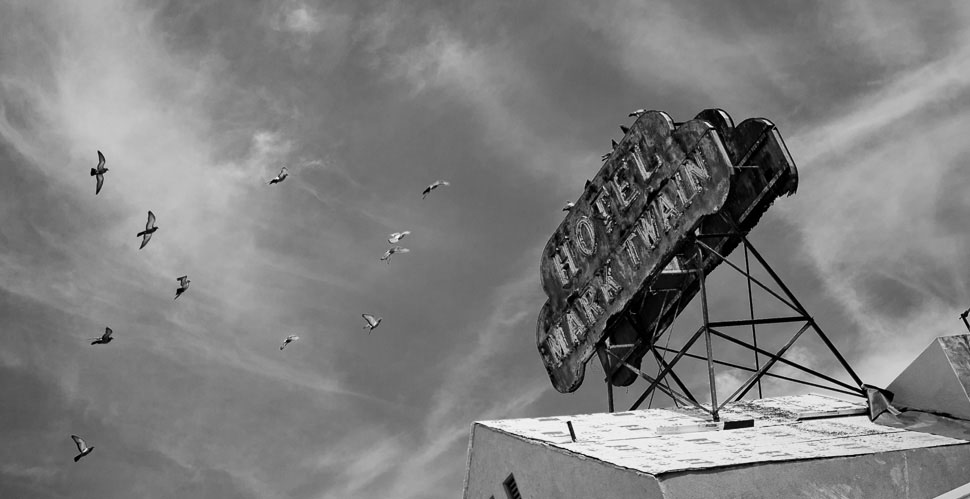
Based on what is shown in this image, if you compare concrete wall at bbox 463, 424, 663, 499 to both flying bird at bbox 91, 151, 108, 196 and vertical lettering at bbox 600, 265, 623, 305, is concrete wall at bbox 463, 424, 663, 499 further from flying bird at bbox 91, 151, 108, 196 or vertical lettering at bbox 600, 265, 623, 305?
flying bird at bbox 91, 151, 108, 196

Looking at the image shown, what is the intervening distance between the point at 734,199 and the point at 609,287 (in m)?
3.47

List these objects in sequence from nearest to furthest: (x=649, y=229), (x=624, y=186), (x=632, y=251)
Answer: (x=649, y=229) → (x=632, y=251) → (x=624, y=186)

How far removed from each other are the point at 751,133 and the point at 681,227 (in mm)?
2536

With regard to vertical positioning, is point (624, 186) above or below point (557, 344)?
above

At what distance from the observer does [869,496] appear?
1551 cm

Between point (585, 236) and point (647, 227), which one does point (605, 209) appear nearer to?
point (585, 236)

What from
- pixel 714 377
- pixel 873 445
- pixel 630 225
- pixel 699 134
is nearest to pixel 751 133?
pixel 699 134

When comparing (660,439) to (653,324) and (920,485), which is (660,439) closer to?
(920,485)

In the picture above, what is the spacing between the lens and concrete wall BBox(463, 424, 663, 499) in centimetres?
1418

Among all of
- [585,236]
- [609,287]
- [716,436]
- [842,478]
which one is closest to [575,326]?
[609,287]

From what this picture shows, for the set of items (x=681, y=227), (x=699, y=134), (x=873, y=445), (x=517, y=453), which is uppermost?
(x=699, y=134)

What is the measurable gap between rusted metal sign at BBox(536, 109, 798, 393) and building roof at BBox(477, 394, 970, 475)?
309 cm

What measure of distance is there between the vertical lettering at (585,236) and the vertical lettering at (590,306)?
92 cm

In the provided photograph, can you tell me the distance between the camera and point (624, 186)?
70.3 feet
